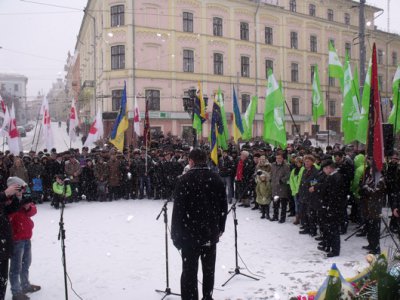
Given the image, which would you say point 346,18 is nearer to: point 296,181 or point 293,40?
point 293,40

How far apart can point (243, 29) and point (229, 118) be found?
8.73 metres

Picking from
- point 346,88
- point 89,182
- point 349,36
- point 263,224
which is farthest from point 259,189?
point 349,36

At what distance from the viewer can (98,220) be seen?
10523 mm

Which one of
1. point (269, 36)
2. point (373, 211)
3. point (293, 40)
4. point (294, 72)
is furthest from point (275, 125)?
point (293, 40)

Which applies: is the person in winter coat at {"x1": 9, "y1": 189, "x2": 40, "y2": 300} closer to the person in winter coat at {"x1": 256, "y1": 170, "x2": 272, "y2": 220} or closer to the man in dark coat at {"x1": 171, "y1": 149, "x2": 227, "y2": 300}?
the man in dark coat at {"x1": 171, "y1": 149, "x2": 227, "y2": 300}

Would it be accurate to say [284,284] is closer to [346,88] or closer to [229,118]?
[346,88]

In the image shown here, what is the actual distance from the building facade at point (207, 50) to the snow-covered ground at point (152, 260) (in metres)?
19.9

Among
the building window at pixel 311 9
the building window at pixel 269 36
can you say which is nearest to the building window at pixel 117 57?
the building window at pixel 269 36

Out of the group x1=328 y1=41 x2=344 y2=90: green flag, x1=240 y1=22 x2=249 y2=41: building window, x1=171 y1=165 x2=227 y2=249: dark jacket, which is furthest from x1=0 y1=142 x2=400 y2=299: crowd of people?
Answer: x1=240 y1=22 x2=249 y2=41: building window

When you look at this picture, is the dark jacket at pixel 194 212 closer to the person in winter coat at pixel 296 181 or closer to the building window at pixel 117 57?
the person in winter coat at pixel 296 181

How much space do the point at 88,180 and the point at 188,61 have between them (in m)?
21.1

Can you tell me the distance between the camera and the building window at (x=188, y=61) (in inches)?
1282

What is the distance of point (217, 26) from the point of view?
3403 cm

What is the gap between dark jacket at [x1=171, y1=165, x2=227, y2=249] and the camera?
14.6 ft
